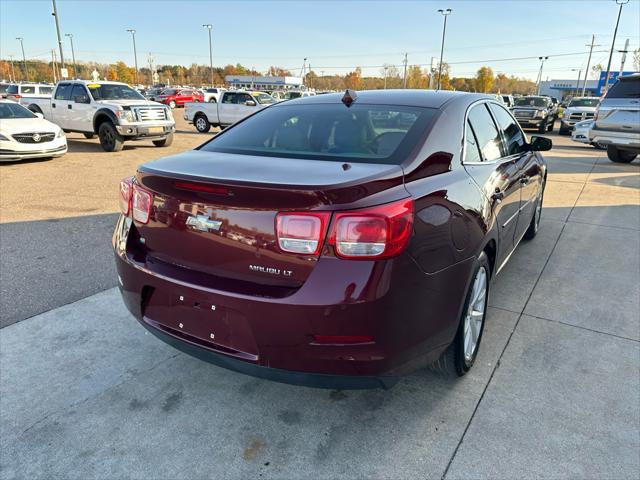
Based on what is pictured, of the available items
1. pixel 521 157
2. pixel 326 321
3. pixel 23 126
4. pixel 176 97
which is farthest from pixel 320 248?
pixel 176 97

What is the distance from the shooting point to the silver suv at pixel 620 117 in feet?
35.7

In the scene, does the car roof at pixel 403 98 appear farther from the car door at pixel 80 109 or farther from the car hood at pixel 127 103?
the car door at pixel 80 109

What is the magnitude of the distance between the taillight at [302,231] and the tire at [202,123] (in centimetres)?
1864

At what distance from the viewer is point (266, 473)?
2.13 metres

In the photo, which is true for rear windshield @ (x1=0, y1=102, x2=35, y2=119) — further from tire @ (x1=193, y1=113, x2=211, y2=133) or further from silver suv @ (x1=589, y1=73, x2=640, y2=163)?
silver suv @ (x1=589, y1=73, x2=640, y2=163)

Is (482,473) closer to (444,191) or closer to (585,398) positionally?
(585,398)

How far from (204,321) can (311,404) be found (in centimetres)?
85

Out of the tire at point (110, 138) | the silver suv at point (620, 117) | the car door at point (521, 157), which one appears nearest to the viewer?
the car door at point (521, 157)

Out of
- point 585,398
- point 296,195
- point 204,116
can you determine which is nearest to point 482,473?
point 585,398

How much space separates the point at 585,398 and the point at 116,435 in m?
2.54

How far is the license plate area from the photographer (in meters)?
2.09

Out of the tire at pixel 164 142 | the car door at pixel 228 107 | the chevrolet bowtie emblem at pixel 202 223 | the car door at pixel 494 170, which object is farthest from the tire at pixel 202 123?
the chevrolet bowtie emblem at pixel 202 223

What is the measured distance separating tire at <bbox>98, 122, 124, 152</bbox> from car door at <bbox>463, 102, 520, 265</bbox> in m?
11.4

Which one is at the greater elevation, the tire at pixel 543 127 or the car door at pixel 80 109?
the car door at pixel 80 109
